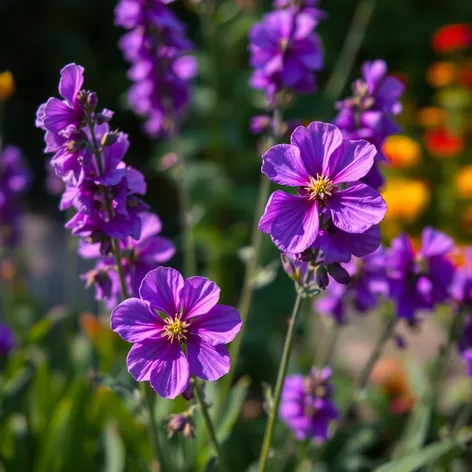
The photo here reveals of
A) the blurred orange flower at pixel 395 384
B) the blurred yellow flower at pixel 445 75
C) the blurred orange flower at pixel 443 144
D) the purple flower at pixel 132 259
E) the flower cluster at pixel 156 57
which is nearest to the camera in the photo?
the purple flower at pixel 132 259

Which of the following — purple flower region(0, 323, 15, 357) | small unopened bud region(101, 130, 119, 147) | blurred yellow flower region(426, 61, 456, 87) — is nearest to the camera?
small unopened bud region(101, 130, 119, 147)

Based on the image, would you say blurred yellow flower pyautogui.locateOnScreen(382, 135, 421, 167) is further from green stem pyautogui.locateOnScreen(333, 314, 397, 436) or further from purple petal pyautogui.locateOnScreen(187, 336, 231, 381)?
purple petal pyautogui.locateOnScreen(187, 336, 231, 381)

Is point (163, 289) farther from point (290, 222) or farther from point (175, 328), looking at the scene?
point (290, 222)

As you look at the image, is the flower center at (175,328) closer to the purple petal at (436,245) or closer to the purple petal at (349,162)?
the purple petal at (349,162)

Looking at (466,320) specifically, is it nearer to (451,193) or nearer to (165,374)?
(165,374)

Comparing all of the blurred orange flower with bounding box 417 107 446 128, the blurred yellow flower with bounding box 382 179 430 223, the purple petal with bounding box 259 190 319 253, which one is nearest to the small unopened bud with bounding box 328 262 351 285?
the purple petal with bounding box 259 190 319 253

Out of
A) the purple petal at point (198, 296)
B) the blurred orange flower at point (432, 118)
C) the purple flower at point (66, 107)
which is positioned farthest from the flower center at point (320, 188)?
the blurred orange flower at point (432, 118)

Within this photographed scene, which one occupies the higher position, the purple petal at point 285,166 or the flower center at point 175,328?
the purple petal at point 285,166
